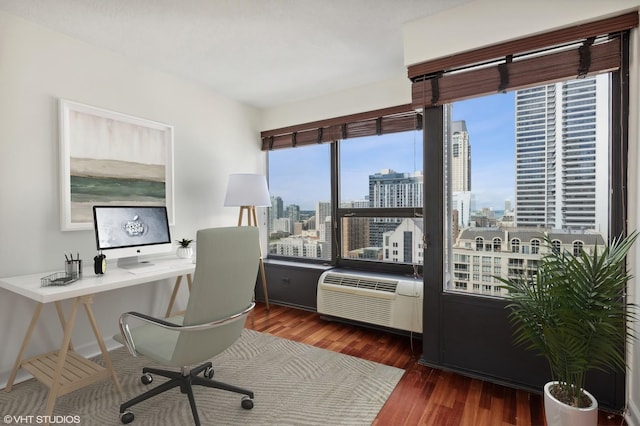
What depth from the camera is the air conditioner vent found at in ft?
9.53

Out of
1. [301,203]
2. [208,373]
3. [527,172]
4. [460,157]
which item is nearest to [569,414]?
[527,172]

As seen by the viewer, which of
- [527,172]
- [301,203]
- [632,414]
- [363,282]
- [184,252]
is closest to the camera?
[632,414]

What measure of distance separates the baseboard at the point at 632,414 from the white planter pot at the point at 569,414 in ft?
1.64

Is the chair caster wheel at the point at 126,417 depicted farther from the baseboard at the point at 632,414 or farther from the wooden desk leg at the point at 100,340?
the baseboard at the point at 632,414

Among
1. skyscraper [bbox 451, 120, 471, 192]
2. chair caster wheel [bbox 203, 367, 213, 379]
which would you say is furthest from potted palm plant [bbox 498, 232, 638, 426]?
chair caster wheel [bbox 203, 367, 213, 379]

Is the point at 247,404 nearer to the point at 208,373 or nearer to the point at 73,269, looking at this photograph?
the point at 208,373

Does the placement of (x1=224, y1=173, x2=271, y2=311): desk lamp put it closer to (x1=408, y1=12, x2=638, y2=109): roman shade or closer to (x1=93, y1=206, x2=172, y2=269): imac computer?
(x1=93, y1=206, x2=172, y2=269): imac computer

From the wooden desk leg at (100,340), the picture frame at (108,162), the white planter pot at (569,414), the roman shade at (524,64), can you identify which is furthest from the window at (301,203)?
the white planter pot at (569,414)

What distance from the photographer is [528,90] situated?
206 cm

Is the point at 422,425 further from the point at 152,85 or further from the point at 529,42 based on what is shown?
the point at 152,85

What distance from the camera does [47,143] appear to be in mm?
2312

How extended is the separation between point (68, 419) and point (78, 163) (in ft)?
5.88

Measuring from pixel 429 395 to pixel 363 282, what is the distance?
1.19 meters

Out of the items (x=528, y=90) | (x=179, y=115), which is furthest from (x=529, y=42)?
(x=179, y=115)
